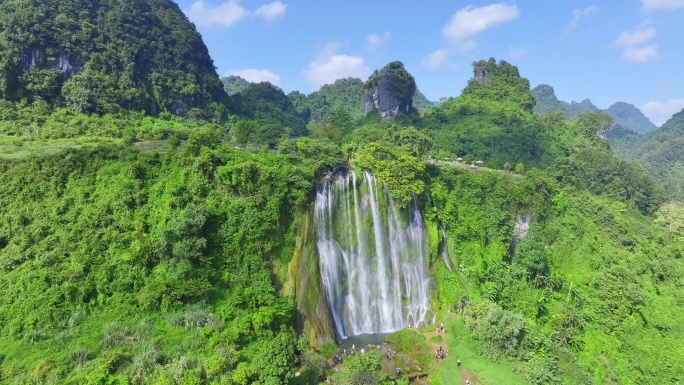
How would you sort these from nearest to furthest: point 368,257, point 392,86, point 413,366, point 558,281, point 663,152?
point 413,366 < point 368,257 < point 558,281 < point 392,86 < point 663,152

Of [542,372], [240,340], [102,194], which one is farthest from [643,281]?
[102,194]

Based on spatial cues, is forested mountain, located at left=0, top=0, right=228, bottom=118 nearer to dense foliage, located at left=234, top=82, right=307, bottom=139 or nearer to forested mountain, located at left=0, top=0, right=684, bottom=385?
forested mountain, located at left=0, top=0, right=684, bottom=385

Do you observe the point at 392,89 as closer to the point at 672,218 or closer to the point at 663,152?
the point at 672,218

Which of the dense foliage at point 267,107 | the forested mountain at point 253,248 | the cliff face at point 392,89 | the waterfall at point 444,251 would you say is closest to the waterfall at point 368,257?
the forested mountain at point 253,248

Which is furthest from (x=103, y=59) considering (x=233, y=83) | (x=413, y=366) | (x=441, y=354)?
(x=233, y=83)

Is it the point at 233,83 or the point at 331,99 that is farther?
the point at 233,83

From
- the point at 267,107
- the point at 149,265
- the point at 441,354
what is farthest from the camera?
the point at 267,107
